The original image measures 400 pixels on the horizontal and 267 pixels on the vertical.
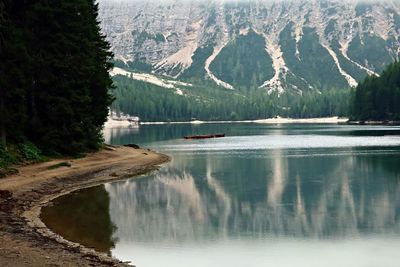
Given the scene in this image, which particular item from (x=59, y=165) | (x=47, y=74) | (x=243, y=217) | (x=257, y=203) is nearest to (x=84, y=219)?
(x=243, y=217)

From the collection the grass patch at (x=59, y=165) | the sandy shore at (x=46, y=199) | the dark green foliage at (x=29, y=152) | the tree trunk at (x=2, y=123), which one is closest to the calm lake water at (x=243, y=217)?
the sandy shore at (x=46, y=199)

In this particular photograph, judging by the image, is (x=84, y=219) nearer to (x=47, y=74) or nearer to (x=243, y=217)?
(x=243, y=217)

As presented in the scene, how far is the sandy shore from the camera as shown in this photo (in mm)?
26672

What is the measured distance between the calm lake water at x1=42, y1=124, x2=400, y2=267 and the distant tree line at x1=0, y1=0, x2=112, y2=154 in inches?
505

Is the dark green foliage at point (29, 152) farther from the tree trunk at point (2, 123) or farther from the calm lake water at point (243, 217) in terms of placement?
the calm lake water at point (243, 217)

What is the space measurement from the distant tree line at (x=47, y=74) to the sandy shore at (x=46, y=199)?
14.9ft

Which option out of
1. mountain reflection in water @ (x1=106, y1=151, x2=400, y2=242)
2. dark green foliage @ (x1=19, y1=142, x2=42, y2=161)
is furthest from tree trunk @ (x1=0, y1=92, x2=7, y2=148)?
mountain reflection in water @ (x1=106, y1=151, x2=400, y2=242)

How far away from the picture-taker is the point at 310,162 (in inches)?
3226

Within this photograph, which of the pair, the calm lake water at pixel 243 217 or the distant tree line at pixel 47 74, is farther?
the distant tree line at pixel 47 74

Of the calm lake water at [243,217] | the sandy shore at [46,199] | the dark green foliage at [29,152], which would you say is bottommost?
the calm lake water at [243,217]

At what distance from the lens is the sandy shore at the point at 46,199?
87.5 feet

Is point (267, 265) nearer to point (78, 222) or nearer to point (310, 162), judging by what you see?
point (78, 222)

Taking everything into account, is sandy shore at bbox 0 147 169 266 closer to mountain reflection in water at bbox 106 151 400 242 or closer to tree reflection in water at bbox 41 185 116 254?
tree reflection in water at bbox 41 185 116 254

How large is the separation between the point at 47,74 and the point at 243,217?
123ft
